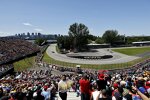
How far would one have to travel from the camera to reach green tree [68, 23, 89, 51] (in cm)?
12732

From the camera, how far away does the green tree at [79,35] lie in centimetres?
12732

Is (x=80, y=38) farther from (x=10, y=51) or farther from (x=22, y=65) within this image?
(x=22, y=65)

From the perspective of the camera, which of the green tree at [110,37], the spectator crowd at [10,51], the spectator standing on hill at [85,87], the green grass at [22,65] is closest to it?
the spectator standing on hill at [85,87]

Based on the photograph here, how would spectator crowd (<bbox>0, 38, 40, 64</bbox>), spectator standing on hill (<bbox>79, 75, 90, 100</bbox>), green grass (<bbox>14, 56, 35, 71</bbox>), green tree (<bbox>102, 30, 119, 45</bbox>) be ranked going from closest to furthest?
spectator standing on hill (<bbox>79, 75, 90, 100</bbox>), green grass (<bbox>14, 56, 35, 71</bbox>), spectator crowd (<bbox>0, 38, 40, 64</bbox>), green tree (<bbox>102, 30, 119, 45</bbox>)

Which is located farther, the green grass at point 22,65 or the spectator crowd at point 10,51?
the spectator crowd at point 10,51

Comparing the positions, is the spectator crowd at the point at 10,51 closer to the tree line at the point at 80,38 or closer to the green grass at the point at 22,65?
the green grass at the point at 22,65

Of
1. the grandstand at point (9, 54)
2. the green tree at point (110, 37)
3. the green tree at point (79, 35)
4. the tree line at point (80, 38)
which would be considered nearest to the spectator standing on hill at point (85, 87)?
the grandstand at point (9, 54)

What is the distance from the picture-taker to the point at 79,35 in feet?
454

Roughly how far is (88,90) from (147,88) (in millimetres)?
2667

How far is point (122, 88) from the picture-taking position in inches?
453

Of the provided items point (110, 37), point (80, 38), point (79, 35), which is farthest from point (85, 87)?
point (110, 37)

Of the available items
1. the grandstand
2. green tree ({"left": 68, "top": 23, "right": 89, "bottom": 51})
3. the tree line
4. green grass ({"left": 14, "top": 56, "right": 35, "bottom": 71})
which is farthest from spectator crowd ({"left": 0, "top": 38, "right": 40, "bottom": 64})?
green tree ({"left": 68, "top": 23, "right": 89, "bottom": 51})

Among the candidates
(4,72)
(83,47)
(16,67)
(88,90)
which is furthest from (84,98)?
(83,47)

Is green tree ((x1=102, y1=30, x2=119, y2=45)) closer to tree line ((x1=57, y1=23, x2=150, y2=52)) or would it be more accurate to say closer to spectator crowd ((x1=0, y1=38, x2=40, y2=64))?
tree line ((x1=57, y1=23, x2=150, y2=52))
